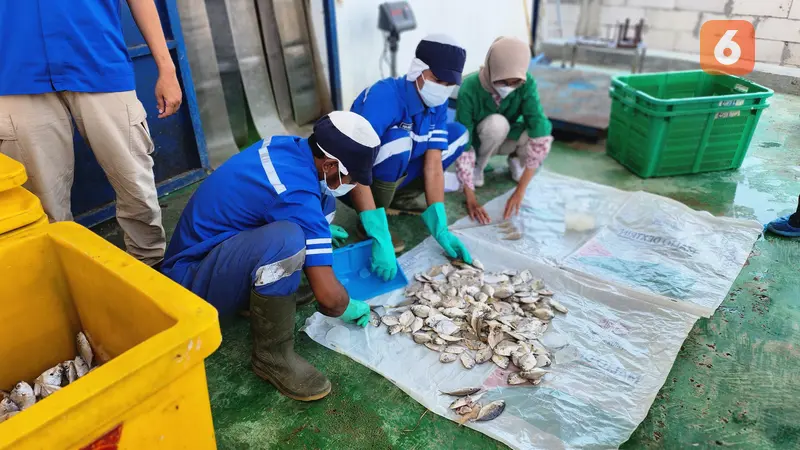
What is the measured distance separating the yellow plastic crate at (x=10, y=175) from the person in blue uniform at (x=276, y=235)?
0.57 meters

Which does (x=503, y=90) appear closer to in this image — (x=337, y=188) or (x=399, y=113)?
(x=399, y=113)

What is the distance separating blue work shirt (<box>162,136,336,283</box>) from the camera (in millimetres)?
1661

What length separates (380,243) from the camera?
227 centimetres

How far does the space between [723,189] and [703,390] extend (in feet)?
6.03

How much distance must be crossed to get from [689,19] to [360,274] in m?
5.05

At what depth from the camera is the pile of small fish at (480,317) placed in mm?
1903

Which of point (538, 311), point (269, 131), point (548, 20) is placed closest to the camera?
point (538, 311)

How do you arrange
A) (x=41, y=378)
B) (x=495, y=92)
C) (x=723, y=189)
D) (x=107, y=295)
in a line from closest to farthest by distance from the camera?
(x=107, y=295) → (x=41, y=378) → (x=495, y=92) → (x=723, y=189)

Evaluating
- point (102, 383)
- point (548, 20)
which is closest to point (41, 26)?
point (102, 383)

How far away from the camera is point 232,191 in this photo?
5.61ft

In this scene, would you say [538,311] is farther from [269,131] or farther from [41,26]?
[269,131]

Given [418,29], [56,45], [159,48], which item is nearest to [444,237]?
[159,48]

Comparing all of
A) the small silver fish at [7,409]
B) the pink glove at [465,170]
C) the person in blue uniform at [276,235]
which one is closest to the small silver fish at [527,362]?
the person in blue uniform at [276,235]

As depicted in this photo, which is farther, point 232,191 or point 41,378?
point 232,191
